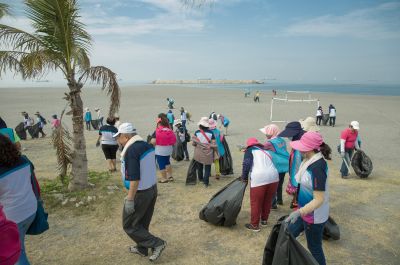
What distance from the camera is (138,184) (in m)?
3.74

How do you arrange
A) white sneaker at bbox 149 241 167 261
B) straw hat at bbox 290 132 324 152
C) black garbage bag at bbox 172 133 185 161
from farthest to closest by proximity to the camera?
black garbage bag at bbox 172 133 185 161
white sneaker at bbox 149 241 167 261
straw hat at bbox 290 132 324 152

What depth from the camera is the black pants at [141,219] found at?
12.7 feet

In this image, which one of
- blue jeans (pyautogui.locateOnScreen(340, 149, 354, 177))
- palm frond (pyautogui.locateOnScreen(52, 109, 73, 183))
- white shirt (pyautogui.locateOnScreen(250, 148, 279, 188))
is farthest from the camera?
blue jeans (pyautogui.locateOnScreen(340, 149, 354, 177))

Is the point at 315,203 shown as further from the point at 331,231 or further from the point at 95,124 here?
the point at 95,124

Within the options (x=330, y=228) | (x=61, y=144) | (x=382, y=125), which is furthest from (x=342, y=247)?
(x=382, y=125)

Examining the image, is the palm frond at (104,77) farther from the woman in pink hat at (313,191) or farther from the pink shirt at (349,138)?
the pink shirt at (349,138)

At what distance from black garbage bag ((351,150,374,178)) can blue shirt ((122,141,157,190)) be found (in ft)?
20.0

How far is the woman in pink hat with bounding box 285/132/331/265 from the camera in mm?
3102

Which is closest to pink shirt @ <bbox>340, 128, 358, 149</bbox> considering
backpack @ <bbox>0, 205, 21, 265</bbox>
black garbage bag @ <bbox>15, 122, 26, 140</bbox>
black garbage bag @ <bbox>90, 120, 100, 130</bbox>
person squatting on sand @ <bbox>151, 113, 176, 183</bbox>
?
person squatting on sand @ <bbox>151, 113, 176, 183</bbox>

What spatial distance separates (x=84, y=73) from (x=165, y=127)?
225 centimetres

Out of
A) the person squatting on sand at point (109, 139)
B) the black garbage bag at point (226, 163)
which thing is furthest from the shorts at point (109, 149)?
the black garbage bag at point (226, 163)

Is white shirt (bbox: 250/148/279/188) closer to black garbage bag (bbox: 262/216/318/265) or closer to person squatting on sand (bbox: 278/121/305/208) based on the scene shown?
person squatting on sand (bbox: 278/121/305/208)

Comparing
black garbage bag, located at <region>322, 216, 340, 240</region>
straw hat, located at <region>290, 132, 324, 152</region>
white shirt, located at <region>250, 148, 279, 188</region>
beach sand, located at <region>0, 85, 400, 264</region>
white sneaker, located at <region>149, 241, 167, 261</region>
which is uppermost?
straw hat, located at <region>290, 132, 324, 152</region>

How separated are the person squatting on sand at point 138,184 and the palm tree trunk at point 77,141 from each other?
270 centimetres
